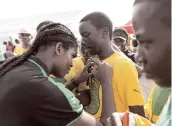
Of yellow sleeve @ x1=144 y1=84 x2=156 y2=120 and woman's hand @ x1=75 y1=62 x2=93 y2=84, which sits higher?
woman's hand @ x1=75 y1=62 x2=93 y2=84

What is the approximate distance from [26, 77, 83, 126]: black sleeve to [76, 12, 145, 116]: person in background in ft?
2.50

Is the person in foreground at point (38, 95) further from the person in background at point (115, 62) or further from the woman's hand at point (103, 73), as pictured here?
the person in background at point (115, 62)

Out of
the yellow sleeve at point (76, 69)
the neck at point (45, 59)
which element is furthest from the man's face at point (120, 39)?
the neck at point (45, 59)

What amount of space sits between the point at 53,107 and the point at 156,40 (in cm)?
108

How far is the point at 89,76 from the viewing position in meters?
3.20

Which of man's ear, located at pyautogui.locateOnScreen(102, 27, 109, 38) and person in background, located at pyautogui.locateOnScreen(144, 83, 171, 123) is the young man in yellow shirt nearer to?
man's ear, located at pyautogui.locateOnScreen(102, 27, 109, 38)

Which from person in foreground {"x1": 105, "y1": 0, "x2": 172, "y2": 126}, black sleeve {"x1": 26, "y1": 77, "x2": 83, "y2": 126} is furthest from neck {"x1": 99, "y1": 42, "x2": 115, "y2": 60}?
person in foreground {"x1": 105, "y1": 0, "x2": 172, "y2": 126}

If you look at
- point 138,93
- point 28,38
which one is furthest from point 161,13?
point 28,38

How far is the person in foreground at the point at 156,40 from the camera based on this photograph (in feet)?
3.93

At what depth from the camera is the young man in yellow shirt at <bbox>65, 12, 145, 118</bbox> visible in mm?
2883

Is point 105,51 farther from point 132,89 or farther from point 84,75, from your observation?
point 132,89

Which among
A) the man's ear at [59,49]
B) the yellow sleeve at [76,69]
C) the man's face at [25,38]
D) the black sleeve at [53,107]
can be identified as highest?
the man's ear at [59,49]

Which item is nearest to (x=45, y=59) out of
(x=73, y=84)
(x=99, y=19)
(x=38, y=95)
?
(x=38, y=95)

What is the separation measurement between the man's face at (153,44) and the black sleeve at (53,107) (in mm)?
908
